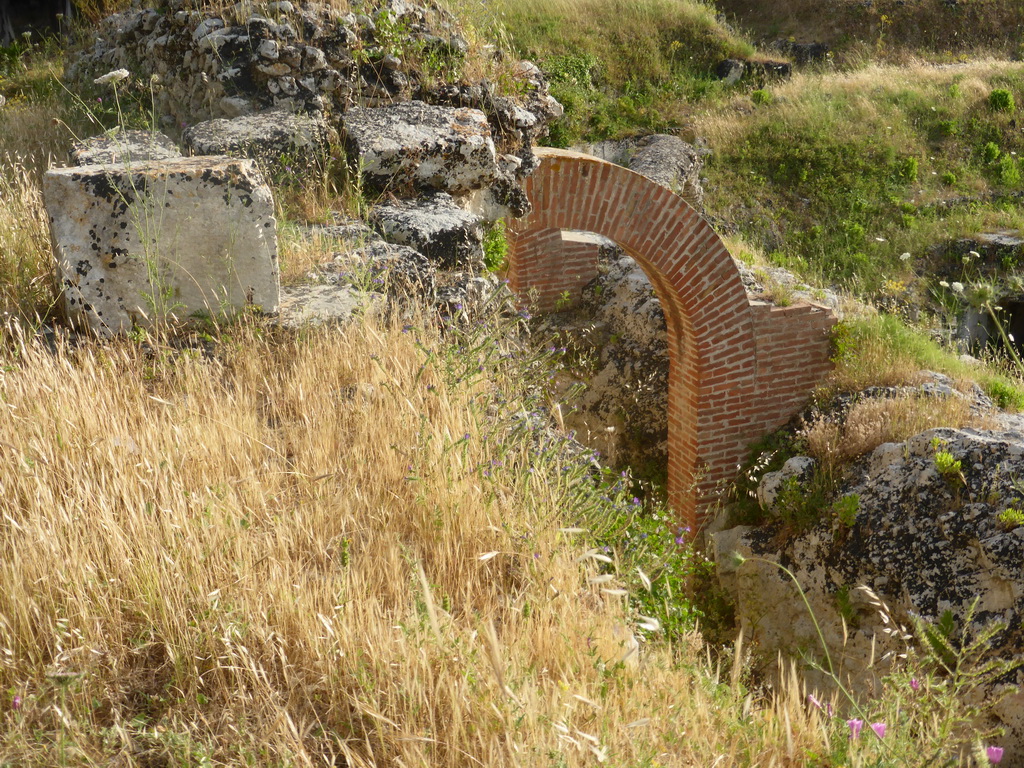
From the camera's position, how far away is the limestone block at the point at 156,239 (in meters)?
3.20

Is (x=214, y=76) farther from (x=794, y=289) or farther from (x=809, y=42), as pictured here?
(x=809, y=42)

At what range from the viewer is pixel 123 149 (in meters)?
3.96

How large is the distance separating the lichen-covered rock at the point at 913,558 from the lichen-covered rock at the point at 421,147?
10.5ft

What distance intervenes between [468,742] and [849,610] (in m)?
5.83

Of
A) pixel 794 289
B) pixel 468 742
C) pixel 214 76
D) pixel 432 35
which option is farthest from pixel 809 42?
pixel 468 742

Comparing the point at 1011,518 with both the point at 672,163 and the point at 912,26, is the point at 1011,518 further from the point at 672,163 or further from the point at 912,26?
the point at 912,26

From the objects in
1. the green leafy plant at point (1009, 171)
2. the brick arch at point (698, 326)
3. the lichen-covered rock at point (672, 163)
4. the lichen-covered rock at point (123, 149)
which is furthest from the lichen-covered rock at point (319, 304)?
the green leafy plant at point (1009, 171)

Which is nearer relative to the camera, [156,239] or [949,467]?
[156,239]

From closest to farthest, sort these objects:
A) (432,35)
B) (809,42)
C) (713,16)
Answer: (432,35) < (713,16) < (809,42)

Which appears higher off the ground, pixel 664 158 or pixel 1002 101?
pixel 1002 101

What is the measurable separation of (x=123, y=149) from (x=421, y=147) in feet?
5.52

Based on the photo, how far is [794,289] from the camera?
8156 millimetres

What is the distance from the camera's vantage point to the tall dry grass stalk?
171cm

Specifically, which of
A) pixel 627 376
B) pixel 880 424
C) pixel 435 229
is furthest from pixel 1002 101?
pixel 435 229
